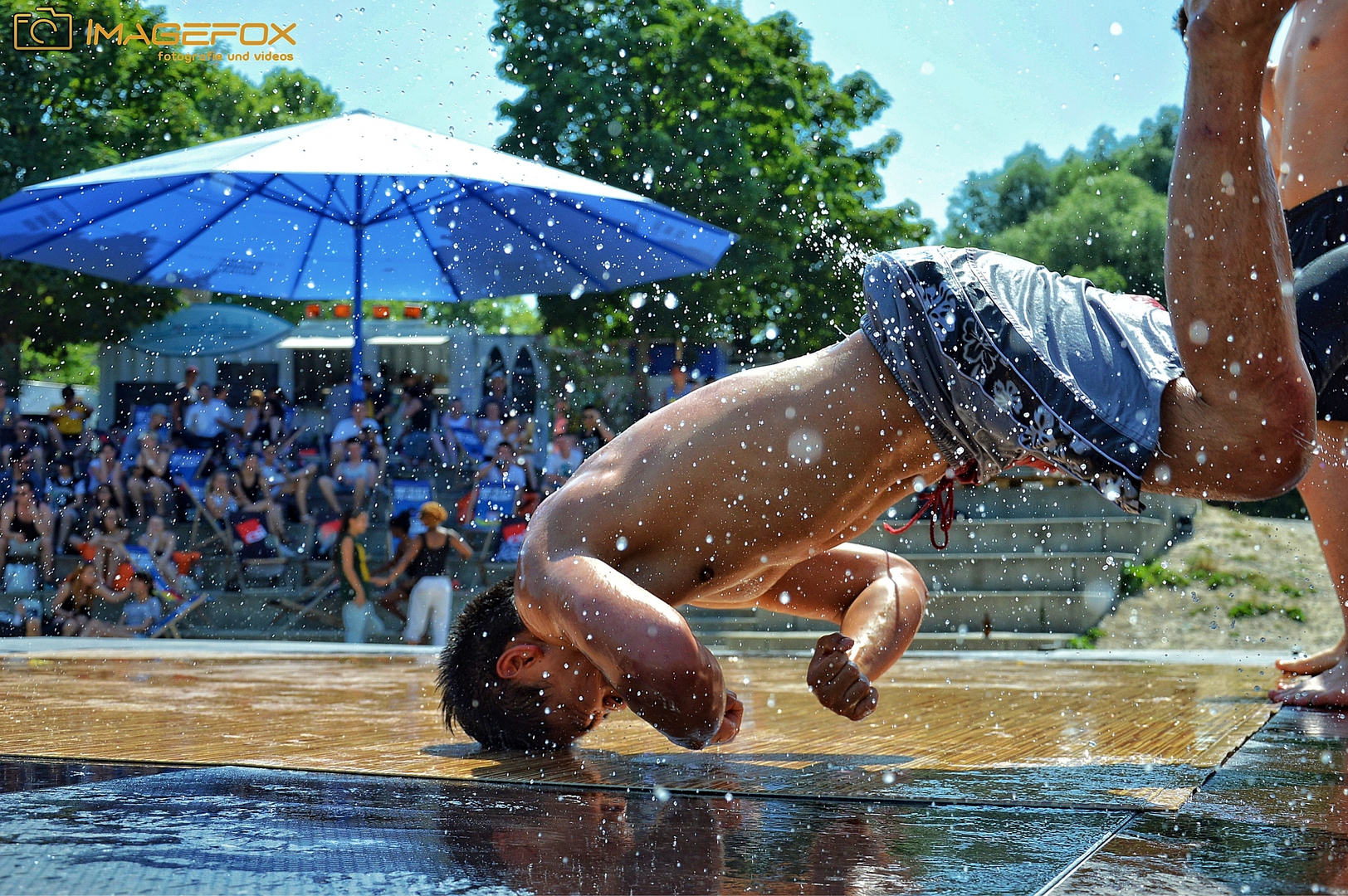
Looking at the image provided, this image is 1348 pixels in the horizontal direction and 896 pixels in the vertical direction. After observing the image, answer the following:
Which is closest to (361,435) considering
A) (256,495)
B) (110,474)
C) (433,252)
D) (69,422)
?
(256,495)

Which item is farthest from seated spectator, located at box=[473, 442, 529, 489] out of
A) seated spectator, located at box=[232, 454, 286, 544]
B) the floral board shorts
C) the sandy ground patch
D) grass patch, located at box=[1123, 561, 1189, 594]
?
the floral board shorts

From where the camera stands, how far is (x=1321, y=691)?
3002 mm

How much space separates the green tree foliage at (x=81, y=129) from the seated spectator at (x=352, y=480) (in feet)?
38.3

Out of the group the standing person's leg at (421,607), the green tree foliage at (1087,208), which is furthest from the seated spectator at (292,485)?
the green tree foliage at (1087,208)

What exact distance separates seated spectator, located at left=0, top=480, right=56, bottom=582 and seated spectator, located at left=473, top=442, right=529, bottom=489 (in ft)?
11.0

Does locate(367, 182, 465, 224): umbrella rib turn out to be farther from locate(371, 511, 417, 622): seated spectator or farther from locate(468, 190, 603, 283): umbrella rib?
locate(371, 511, 417, 622): seated spectator

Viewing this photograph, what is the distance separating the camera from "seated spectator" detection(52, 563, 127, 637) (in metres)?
8.84

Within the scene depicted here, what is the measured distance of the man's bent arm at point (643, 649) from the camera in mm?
1847

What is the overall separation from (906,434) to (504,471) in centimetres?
783

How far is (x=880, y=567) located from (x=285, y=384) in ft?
65.4

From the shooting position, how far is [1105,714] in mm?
2873

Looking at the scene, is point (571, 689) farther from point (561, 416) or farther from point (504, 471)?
point (561, 416)

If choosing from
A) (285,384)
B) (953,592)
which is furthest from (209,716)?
(285,384)

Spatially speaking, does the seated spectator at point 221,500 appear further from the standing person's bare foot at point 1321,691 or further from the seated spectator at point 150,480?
the standing person's bare foot at point 1321,691
